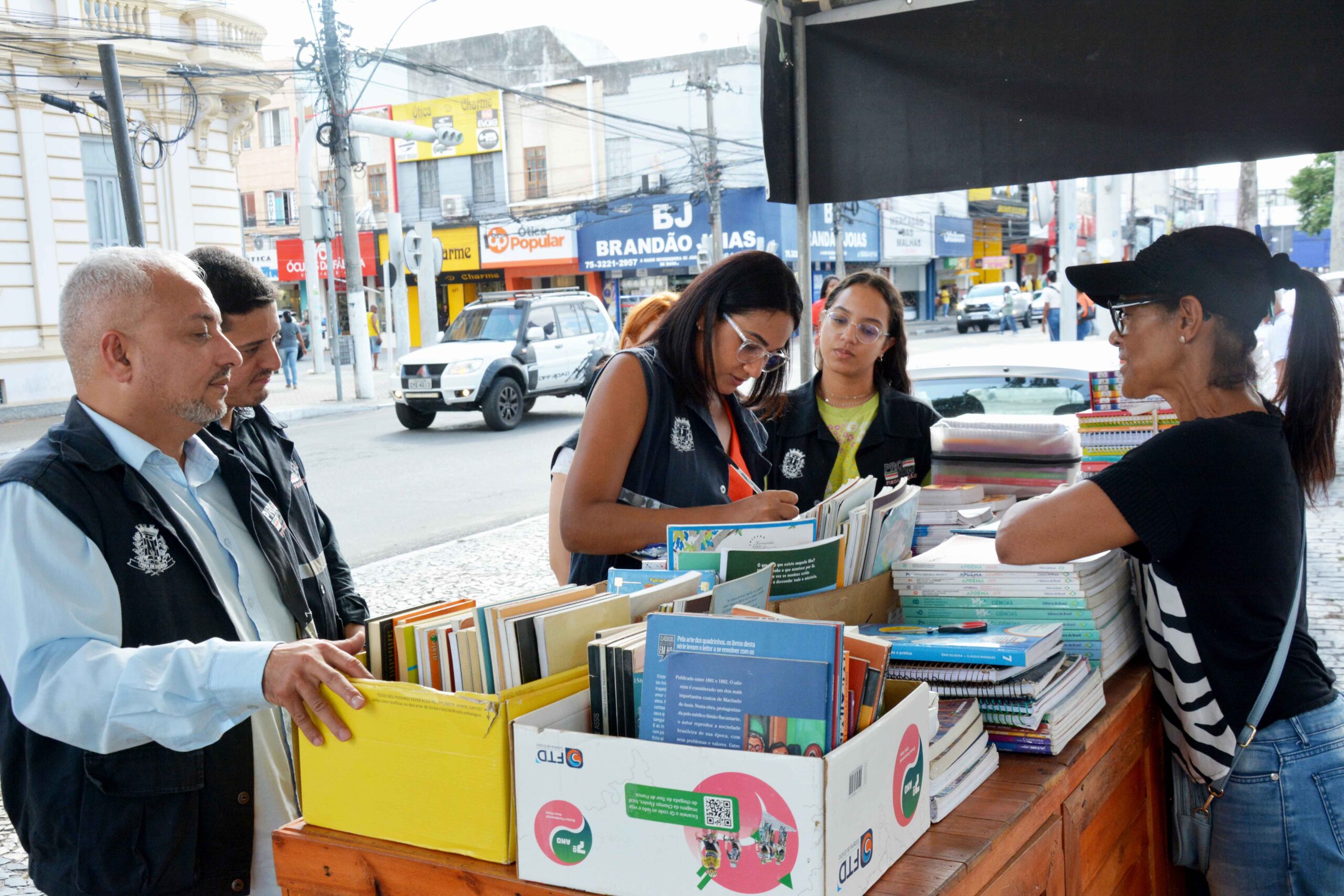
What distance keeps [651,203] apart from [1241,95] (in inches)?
1050

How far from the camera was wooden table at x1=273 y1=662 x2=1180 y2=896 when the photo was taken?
1520 mm

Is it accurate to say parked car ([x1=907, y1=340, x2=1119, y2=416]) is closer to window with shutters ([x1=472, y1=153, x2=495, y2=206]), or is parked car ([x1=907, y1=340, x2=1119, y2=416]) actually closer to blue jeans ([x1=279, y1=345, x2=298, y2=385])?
blue jeans ([x1=279, y1=345, x2=298, y2=385])

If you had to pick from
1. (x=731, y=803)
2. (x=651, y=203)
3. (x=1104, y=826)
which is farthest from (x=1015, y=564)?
(x=651, y=203)

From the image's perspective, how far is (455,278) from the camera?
34312 mm

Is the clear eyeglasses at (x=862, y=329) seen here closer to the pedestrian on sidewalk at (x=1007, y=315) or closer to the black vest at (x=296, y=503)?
the black vest at (x=296, y=503)

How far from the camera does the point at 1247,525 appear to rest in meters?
1.91

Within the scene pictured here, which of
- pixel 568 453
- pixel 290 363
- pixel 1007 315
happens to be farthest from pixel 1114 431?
pixel 1007 315

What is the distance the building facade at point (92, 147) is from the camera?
16172 millimetres

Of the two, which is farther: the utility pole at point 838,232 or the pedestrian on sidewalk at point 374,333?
the utility pole at point 838,232

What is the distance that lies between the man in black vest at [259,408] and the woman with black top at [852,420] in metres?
1.71

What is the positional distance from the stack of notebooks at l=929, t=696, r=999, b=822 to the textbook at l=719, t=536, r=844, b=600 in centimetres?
32

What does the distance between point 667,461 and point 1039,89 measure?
6.04 feet

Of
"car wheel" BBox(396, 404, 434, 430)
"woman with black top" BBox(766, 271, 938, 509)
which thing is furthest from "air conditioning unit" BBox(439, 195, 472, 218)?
"woman with black top" BBox(766, 271, 938, 509)

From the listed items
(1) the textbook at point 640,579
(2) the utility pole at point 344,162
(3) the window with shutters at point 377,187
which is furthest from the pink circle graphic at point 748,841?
(3) the window with shutters at point 377,187
